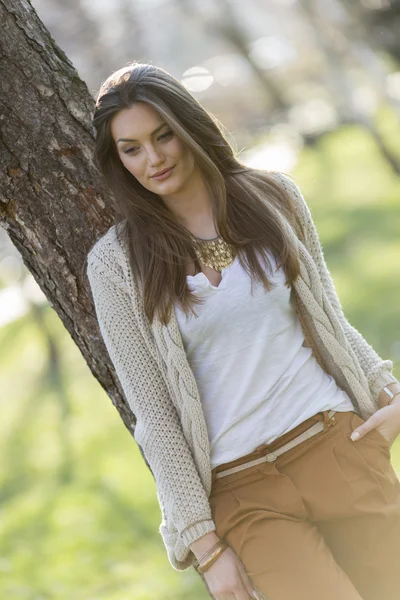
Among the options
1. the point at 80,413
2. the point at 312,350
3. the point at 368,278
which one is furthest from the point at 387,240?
the point at 312,350

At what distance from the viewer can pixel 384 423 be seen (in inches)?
111

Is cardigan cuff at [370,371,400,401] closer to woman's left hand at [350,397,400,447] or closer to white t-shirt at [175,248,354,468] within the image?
woman's left hand at [350,397,400,447]

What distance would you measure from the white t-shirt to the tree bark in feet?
1.62

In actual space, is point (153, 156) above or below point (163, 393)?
above

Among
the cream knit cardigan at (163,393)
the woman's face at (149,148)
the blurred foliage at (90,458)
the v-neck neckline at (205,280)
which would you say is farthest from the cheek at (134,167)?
the blurred foliage at (90,458)

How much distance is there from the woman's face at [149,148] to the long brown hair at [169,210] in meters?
0.03

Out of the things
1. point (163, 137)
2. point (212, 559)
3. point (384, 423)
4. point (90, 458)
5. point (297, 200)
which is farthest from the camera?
point (90, 458)

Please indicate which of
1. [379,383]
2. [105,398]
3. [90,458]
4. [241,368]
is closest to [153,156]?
[241,368]

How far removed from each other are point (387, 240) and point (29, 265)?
9.05 meters

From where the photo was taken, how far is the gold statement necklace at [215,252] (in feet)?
9.04

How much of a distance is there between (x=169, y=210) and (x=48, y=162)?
1.42ft

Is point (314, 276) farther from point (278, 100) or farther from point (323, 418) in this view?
point (278, 100)

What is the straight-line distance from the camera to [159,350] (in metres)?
2.67

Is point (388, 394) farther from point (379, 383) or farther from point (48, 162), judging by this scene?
point (48, 162)
